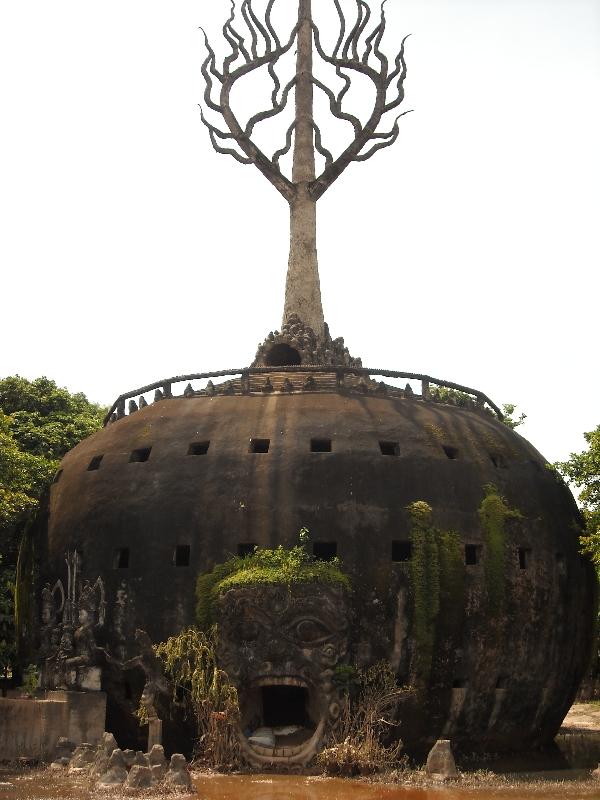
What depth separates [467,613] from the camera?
2614cm

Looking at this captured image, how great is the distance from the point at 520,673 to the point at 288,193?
2030 centimetres

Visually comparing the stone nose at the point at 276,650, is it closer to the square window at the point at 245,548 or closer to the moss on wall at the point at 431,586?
the square window at the point at 245,548

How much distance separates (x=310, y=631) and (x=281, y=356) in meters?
12.1

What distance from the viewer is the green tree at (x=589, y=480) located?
91.4ft

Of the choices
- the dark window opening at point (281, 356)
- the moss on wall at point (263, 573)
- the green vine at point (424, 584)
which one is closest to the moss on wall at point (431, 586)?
the green vine at point (424, 584)

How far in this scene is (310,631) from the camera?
2484cm

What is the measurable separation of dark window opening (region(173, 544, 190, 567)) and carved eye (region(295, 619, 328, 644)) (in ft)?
11.2

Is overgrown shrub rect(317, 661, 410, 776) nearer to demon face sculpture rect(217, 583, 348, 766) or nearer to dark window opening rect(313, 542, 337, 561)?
demon face sculpture rect(217, 583, 348, 766)

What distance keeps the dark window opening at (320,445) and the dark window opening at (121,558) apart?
5.35 m

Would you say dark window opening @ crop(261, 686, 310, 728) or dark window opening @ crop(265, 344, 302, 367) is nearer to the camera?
dark window opening @ crop(261, 686, 310, 728)

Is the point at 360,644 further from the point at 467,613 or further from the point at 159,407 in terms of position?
the point at 159,407

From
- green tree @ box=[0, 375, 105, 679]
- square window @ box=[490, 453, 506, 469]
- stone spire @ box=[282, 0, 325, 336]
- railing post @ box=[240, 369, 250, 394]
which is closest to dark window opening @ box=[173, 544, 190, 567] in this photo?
railing post @ box=[240, 369, 250, 394]

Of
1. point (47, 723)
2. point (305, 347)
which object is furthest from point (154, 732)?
point (305, 347)

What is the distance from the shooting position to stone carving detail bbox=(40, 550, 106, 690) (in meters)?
26.2
